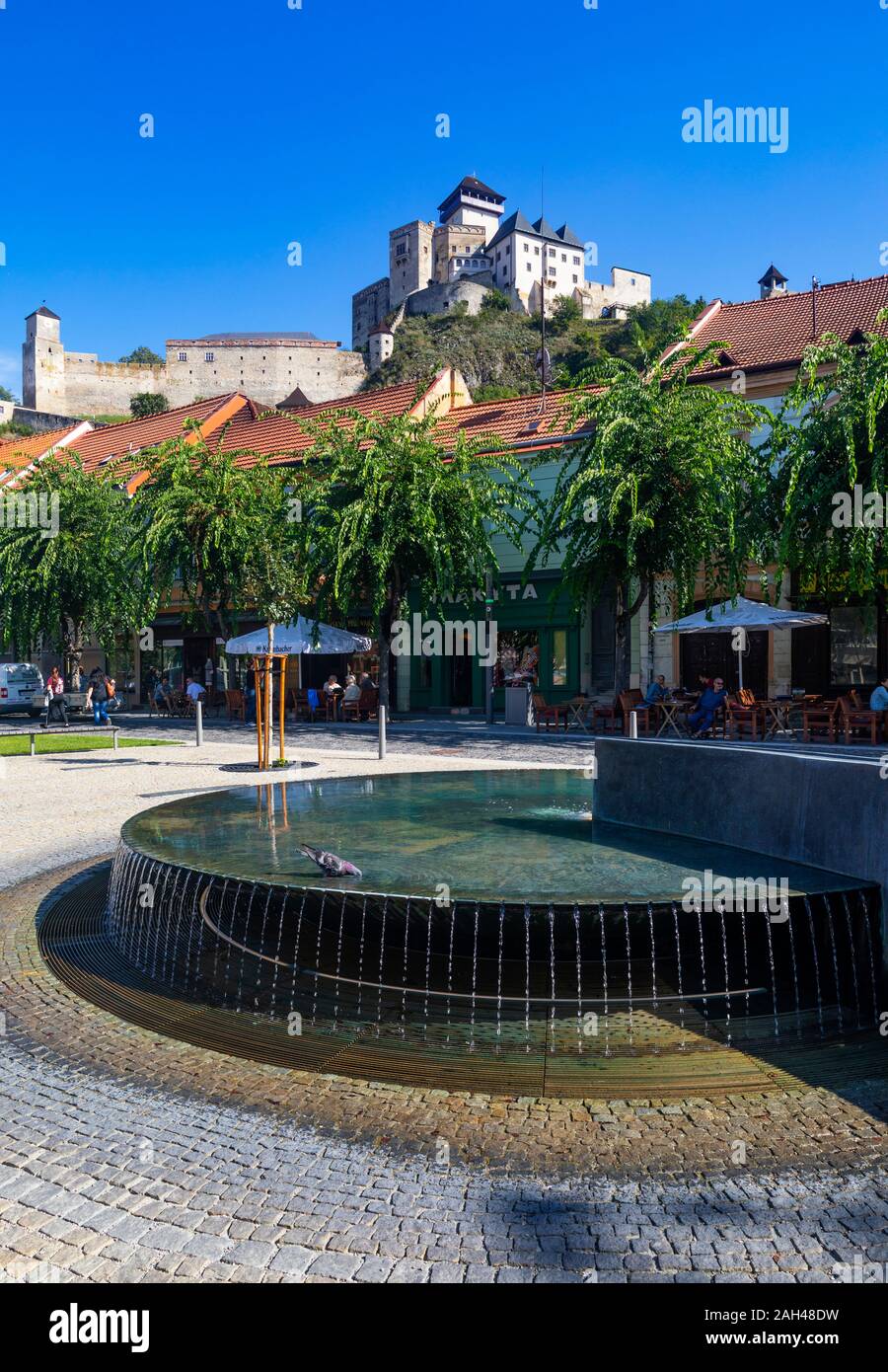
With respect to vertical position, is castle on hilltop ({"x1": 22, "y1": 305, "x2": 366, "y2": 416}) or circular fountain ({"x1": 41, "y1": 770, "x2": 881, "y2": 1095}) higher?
castle on hilltop ({"x1": 22, "y1": 305, "x2": 366, "y2": 416})

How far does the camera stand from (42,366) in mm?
108125

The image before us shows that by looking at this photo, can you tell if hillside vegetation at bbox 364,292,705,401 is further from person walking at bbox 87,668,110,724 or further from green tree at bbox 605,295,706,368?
person walking at bbox 87,668,110,724

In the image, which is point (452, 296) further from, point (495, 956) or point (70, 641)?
point (495, 956)

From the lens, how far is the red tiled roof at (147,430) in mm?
44594

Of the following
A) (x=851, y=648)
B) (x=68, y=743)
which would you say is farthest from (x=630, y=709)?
(x=68, y=743)

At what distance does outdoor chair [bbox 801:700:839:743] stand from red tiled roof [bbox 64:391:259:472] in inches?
1234

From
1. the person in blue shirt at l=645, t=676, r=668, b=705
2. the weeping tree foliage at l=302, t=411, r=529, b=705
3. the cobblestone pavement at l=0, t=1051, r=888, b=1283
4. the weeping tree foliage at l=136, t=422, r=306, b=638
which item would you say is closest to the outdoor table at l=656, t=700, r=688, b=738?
the person in blue shirt at l=645, t=676, r=668, b=705

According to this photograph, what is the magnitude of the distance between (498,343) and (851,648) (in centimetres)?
8331

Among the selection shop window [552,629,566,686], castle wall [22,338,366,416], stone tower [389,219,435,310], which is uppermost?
stone tower [389,219,435,310]

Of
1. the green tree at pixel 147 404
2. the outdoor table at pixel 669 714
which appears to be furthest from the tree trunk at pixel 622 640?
the green tree at pixel 147 404

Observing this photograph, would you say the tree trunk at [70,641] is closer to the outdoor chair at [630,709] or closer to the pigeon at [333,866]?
the outdoor chair at [630,709]

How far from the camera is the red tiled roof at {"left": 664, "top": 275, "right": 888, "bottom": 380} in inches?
1129

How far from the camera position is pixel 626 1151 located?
13.3 feet
